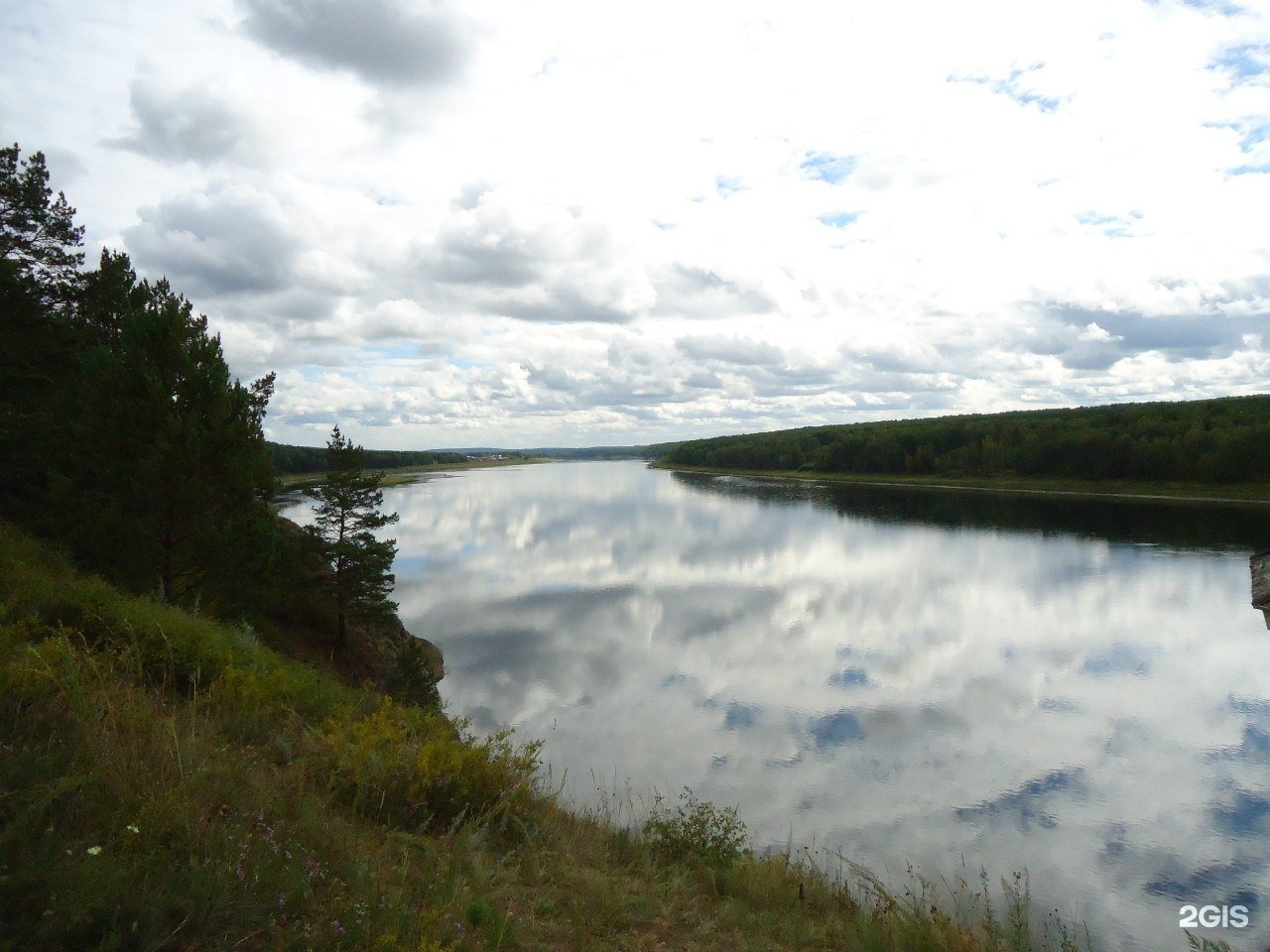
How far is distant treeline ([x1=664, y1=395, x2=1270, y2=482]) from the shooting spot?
248 feet

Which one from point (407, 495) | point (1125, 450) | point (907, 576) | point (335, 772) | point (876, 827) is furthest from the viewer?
point (407, 495)

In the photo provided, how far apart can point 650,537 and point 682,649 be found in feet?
97.3

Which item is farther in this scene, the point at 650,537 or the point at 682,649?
the point at 650,537

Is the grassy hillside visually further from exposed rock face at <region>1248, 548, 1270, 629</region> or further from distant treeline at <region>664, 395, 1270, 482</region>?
distant treeline at <region>664, 395, 1270, 482</region>

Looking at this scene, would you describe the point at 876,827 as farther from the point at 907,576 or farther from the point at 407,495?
the point at 407,495

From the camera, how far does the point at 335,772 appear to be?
555 cm

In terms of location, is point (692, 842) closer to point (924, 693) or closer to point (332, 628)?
point (924, 693)

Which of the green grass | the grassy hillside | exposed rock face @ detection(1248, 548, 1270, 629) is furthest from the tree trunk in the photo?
the green grass

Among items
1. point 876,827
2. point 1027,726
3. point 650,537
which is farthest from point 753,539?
point 876,827

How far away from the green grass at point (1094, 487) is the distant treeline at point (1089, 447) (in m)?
1.72

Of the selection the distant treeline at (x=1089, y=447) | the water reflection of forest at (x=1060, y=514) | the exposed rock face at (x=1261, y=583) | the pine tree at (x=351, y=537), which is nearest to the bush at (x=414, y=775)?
the exposed rock face at (x=1261, y=583)

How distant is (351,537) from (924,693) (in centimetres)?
1830

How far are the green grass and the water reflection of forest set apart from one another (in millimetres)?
2873

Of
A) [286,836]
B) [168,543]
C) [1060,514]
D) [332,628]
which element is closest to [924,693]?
[332,628]
